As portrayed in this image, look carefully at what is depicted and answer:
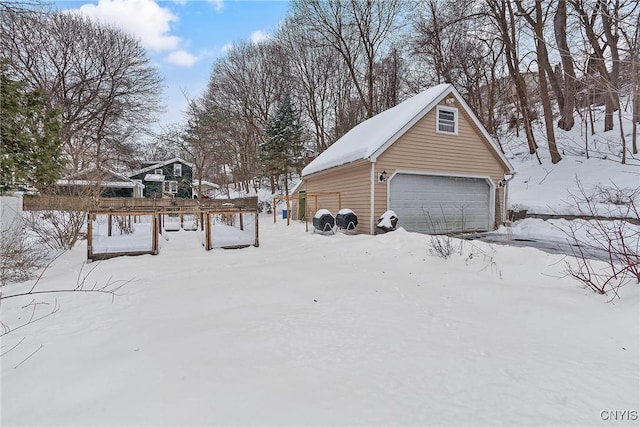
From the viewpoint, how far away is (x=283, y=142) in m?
23.5

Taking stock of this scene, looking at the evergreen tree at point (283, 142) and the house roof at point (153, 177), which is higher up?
the evergreen tree at point (283, 142)

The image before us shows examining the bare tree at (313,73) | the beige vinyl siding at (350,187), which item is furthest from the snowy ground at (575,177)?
the bare tree at (313,73)

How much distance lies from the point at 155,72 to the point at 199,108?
351 cm

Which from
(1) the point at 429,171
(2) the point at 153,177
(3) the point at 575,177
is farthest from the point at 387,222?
(2) the point at 153,177

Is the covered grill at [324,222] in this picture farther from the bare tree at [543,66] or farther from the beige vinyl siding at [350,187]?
the bare tree at [543,66]

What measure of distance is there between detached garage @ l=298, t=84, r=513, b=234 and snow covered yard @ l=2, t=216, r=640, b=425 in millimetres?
5917

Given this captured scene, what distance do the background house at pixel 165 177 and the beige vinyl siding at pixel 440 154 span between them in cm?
2460

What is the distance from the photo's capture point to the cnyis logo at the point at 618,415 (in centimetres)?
178

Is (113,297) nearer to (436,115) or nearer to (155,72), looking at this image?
(436,115)

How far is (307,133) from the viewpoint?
25.5m

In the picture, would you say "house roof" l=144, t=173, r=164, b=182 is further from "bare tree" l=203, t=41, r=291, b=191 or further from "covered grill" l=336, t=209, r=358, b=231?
"covered grill" l=336, t=209, r=358, b=231

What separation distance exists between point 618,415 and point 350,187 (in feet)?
32.4

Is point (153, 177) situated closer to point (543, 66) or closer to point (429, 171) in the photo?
point (429, 171)

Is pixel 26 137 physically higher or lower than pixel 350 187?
higher
